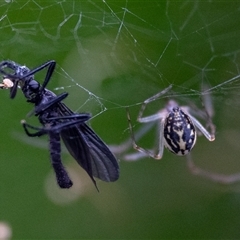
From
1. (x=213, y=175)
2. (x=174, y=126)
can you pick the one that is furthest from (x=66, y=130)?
(x=213, y=175)

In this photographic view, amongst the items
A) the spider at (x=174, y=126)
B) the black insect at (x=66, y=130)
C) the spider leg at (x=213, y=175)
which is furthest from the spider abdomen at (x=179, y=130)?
the spider leg at (x=213, y=175)

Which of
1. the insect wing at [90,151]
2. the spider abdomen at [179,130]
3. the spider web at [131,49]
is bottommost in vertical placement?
the insect wing at [90,151]

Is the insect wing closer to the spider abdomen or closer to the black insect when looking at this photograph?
the black insect

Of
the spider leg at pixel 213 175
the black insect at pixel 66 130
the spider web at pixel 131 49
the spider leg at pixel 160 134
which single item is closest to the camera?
the black insect at pixel 66 130

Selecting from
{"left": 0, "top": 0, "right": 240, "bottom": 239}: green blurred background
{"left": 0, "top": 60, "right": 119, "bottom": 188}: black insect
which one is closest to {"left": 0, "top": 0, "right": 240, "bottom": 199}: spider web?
{"left": 0, "top": 0, "right": 240, "bottom": 239}: green blurred background

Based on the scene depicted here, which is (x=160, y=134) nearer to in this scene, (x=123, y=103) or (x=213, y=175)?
(x=123, y=103)

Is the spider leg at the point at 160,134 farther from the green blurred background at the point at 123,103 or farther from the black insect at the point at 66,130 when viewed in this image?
the black insect at the point at 66,130
